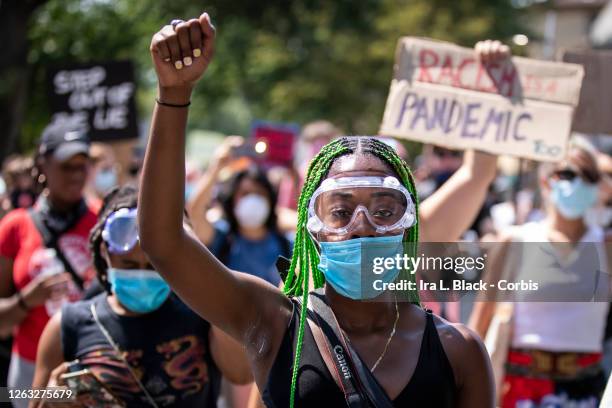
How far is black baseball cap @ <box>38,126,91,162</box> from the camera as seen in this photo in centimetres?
521

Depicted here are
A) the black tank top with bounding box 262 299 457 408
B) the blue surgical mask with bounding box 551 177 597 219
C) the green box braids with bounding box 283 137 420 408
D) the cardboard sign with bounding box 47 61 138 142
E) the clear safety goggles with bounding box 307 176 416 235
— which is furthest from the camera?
the cardboard sign with bounding box 47 61 138 142

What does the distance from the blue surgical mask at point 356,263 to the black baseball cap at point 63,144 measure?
2925 millimetres

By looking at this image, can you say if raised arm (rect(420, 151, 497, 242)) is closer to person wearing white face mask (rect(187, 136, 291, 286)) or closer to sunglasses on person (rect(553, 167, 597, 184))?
sunglasses on person (rect(553, 167, 597, 184))

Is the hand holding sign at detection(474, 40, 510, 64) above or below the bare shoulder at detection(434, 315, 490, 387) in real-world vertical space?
above

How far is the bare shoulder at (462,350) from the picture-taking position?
256 centimetres

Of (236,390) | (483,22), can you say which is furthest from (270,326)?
(483,22)

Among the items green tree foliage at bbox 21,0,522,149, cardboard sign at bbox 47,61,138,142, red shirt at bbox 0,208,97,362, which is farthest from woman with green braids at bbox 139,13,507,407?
green tree foliage at bbox 21,0,522,149

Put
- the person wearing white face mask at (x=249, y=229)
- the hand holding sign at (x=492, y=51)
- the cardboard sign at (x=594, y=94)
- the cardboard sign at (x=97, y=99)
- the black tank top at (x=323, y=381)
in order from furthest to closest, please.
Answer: the cardboard sign at (x=97, y=99), the person wearing white face mask at (x=249, y=229), the cardboard sign at (x=594, y=94), the hand holding sign at (x=492, y=51), the black tank top at (x=323, y=381)

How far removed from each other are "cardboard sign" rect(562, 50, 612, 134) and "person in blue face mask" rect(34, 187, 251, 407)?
226 cm

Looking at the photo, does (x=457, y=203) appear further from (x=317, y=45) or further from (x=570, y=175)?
(x=317, y=45)

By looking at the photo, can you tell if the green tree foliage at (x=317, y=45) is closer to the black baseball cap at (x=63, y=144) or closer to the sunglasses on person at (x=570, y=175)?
the black baseball cap at (x=63, y=144)

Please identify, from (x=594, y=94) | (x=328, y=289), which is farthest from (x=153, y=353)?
(x=594, y=94)

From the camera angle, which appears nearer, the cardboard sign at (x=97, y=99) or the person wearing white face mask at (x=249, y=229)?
the person wearing white face mask at (x=249, y=229)

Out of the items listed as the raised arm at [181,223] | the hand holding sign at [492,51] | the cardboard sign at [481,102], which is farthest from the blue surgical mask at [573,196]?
the raised arm at [181,223]
